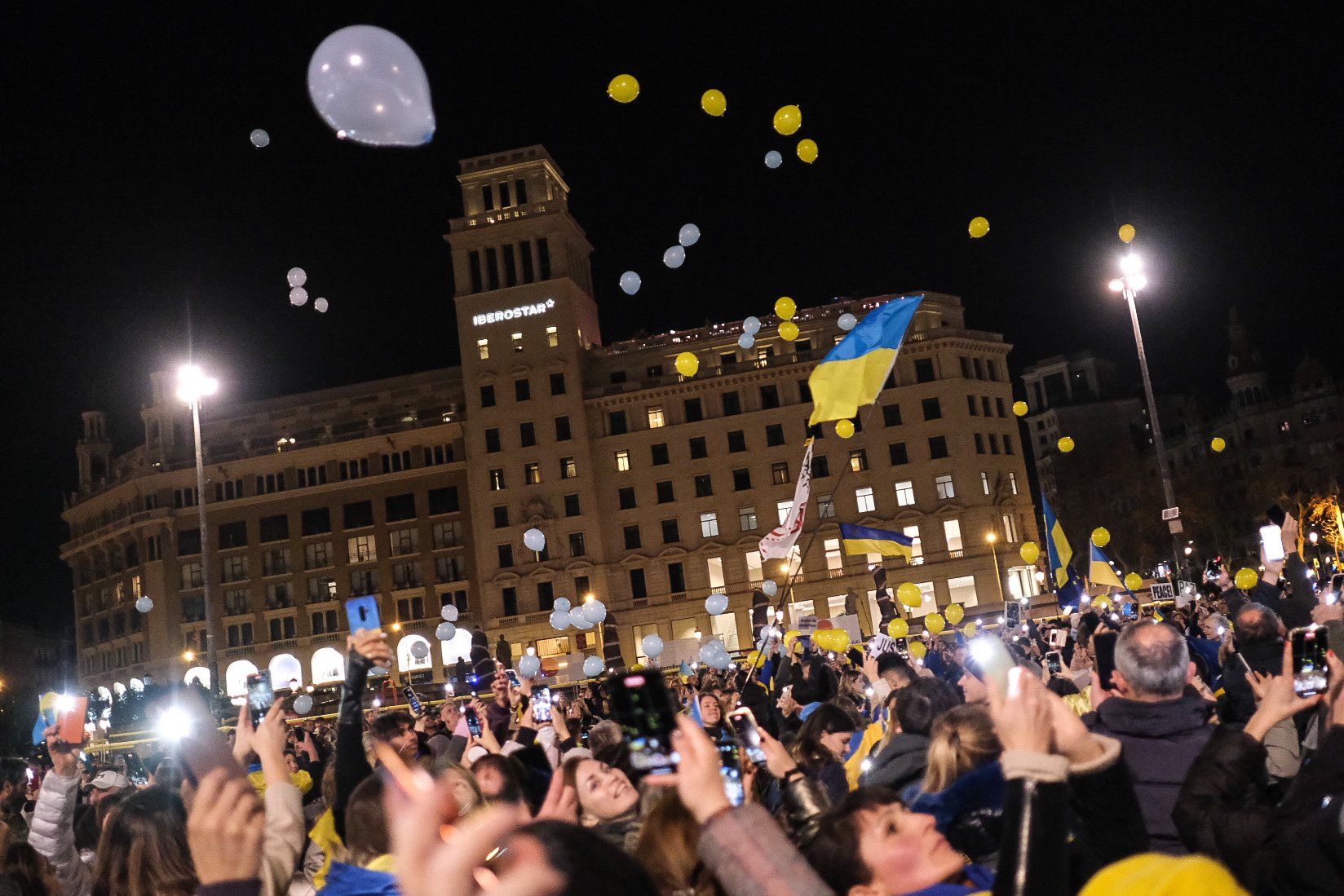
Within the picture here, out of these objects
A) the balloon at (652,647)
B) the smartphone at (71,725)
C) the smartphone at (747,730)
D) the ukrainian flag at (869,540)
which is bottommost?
the smartphone at (747,730)

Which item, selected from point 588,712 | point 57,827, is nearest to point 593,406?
point 588,712

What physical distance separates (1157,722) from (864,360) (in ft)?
37.5

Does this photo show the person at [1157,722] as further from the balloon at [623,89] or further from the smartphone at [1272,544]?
the balloon at [623,89]

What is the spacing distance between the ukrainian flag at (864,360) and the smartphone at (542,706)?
692 cm

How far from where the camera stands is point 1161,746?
14.3 feet

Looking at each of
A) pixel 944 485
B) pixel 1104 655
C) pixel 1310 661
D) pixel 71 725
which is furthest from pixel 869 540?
pixel 944 485

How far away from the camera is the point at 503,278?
224 feet

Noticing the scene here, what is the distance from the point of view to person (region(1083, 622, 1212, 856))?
4.28m

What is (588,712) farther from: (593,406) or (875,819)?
(593,406)

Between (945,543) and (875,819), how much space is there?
209ft

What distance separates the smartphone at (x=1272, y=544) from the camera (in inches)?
339

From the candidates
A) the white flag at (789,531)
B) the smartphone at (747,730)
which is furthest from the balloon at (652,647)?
the smartphone at (747,730)

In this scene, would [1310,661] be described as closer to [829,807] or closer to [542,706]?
[829,807]

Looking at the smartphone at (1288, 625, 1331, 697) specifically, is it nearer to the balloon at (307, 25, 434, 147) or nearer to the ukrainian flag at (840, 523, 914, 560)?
the balloon at (307, 25, 434, 147)
